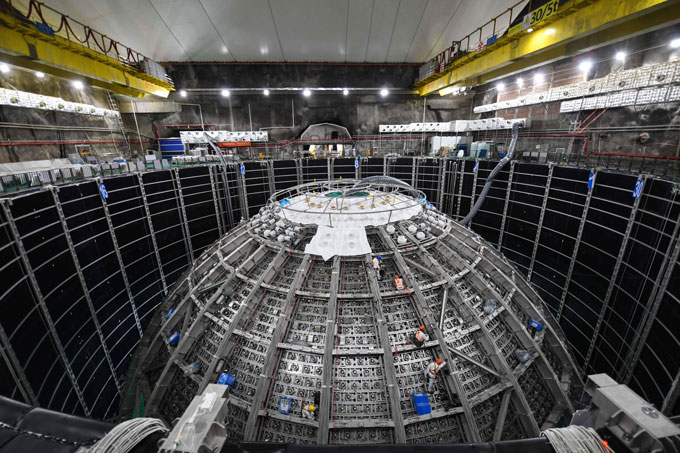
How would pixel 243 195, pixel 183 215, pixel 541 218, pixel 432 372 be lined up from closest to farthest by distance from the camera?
pixel 432 372
pixel 541 218
pixel 183 215
pixel 243 195

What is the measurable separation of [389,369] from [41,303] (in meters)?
15.0

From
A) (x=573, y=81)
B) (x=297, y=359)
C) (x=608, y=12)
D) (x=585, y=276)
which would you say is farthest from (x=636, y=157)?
(x=297, y=359)

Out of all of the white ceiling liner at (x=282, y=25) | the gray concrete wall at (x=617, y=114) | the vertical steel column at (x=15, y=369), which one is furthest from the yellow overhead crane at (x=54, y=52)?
the gray concrete wall at (x=617, y=114)

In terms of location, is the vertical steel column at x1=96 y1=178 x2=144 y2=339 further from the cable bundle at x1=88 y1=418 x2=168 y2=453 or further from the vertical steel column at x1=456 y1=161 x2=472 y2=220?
the vertical steel column at x1=456 y1=161 x2=472 y2=220

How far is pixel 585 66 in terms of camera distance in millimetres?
21719

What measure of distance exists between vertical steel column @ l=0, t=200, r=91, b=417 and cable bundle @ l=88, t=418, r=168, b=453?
13.5m

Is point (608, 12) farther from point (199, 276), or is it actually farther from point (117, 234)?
point (117, 234)

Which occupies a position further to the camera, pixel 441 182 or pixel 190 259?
pixel 441 182

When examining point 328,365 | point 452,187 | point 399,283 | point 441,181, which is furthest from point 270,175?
point 328,365

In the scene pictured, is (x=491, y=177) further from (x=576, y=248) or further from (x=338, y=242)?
(x=338, y=242)

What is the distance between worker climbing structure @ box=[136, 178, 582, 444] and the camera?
7504 millimetres

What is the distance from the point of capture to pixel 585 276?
1798 cm

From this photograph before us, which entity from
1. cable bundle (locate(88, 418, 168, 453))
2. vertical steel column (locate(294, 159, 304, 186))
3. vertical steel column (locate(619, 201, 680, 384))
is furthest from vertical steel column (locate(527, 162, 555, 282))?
cable bundle (locate(88, 418, 168, 453))

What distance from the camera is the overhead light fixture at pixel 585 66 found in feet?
70.1
